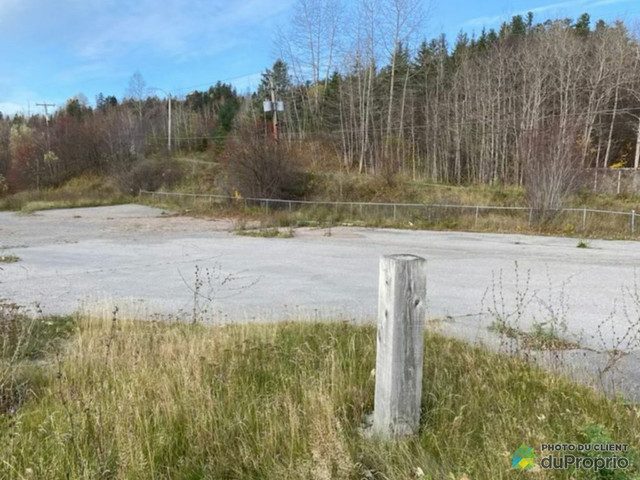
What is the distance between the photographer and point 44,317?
6.29 meters

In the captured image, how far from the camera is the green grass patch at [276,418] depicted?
248cm

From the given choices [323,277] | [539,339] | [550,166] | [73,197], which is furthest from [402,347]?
[73,197]

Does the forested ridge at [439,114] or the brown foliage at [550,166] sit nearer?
the brown foliage at [550,166]

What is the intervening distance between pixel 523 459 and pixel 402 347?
84cm

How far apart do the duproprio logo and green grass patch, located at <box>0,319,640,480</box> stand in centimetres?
5

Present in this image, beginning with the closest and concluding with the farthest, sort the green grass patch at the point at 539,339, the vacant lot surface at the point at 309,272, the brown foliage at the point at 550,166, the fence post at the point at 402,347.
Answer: the fence post at the point at 402,347, the green grass patch at the point at 539,339, the vacant lot surface at the point at 309,272, the brown foliage at the point at 550,166

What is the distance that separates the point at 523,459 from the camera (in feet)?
7.43

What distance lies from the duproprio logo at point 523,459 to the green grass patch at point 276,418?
0.17 ft

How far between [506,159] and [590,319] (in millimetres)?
35303

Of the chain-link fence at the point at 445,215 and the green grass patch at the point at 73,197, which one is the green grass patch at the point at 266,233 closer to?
the chain-link fence at the point at 445,215

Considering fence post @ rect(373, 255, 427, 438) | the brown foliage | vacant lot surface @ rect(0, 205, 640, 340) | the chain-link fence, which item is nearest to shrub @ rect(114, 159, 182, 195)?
the chain-link fence

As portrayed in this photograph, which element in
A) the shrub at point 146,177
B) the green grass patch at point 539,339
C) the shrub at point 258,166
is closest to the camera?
the green grass patch at point 539,339

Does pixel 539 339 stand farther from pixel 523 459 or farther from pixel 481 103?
pixel 481 103

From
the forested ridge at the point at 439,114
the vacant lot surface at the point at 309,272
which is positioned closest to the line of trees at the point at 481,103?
the forested ridge at the point at 439,114
